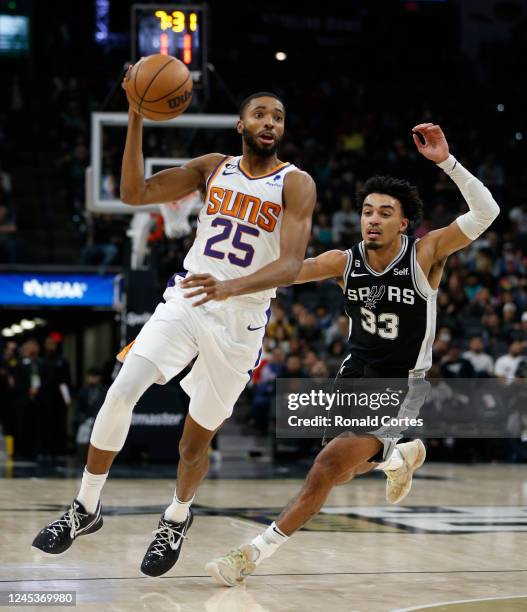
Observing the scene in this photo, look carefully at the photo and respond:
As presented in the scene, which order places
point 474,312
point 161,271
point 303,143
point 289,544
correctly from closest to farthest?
1. point 289,544
2. point 161,271
3. point 474,312
4. point 303,143

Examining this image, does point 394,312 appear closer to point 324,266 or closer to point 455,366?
point 324,266

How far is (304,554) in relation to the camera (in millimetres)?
6305

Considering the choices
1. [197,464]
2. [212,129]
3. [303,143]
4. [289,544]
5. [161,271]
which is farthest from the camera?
[303,143]

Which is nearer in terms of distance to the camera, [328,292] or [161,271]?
[161,271]

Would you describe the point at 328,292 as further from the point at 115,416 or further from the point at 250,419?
the point at 115,416

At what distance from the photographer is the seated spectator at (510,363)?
14383 mm

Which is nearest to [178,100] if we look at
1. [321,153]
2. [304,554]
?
[304,554]

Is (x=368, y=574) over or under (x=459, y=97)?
under

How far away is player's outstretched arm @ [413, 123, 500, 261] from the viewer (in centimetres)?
564

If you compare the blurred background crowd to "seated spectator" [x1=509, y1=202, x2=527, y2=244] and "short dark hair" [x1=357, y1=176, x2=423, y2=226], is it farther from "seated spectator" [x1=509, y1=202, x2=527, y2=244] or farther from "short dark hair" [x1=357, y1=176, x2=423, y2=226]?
"short dark hair" [x1=357, y1=176, x2=423, y2=226]

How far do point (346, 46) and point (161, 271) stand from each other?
12.8 metres

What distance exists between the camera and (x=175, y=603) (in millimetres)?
4828

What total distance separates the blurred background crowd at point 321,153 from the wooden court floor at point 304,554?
4367 mm

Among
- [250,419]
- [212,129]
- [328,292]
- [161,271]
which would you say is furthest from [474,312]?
[212,129]
